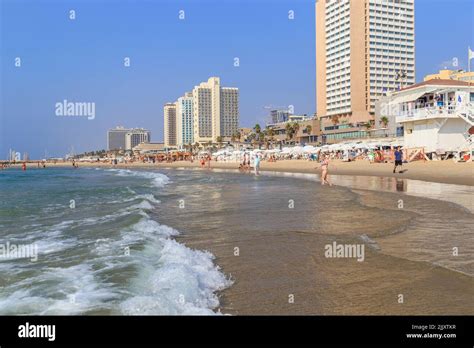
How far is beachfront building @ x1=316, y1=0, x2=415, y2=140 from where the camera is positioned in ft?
440

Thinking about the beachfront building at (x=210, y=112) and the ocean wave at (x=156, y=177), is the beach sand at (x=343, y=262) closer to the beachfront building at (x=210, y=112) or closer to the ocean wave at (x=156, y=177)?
the ocean wave at (x=156, y=177)

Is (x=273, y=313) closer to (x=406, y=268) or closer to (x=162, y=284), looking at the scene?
(x=162, y=284)

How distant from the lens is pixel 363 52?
136m

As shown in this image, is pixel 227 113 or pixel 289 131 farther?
pixel 227 113

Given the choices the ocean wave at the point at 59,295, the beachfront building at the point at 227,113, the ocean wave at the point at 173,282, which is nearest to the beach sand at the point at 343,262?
the ocean wave at the point at 173,282

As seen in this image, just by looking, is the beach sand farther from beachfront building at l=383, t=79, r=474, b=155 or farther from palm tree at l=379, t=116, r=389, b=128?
palm tree at l=379, t=116, r=389, b=128

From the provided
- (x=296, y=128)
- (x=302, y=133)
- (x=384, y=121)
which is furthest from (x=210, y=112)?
(x=384, y=121)

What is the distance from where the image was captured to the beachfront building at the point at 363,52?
134 m

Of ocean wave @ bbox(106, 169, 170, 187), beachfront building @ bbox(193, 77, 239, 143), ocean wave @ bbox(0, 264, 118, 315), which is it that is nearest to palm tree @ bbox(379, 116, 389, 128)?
ocean wave @ bbox(106, 169, 170, 187)

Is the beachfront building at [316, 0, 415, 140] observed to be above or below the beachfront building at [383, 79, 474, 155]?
above

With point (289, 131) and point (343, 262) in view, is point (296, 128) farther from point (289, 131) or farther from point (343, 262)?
point (343, 262)

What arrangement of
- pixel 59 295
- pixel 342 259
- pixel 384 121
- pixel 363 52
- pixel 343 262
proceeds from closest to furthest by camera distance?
pixel 59 295, pixel 343 262, pixel 342 259, pixel 384 121, pixel 363 52

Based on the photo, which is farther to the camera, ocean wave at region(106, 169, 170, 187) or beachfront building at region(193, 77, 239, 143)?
beachfront building at region(193, 77, 239, 143)
